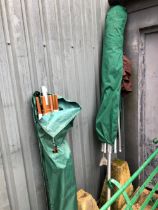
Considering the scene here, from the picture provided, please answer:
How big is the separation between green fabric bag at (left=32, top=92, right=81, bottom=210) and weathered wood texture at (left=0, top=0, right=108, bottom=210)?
0.11 m

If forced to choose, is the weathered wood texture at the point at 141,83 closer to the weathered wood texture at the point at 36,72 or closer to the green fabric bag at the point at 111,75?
the green fabric bag at the point at 111,75

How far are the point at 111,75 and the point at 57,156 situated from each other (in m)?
0.95

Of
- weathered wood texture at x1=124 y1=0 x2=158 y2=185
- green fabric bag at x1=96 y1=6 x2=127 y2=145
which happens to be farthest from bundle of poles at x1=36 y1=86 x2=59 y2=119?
weathered wood texture at x1=124 y1=0 x2=158 y2=185

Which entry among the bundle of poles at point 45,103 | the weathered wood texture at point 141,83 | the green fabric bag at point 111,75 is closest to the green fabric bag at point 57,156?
the bundle of poles at point 45,103

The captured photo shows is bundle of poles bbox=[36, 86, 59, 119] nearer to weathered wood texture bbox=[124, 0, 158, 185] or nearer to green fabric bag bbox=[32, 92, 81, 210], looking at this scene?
green fabric bag bbox=[32, 92, 81, 210]

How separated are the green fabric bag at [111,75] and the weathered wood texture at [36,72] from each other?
0.38ft

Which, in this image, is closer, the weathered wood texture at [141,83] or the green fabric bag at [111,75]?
the green fabric bag at [111,75]

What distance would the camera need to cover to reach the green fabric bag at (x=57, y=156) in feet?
4.52

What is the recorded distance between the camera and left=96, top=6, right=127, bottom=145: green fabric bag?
188 centimetres

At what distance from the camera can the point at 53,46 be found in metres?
1.58

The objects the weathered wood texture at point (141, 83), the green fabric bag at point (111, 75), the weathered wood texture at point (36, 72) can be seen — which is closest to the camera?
the weathered wood texture at point (36, 72)

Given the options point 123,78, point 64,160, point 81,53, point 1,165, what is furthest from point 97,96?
point 1,165

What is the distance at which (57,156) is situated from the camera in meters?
1.42

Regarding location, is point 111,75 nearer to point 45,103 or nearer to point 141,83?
point 141,83
